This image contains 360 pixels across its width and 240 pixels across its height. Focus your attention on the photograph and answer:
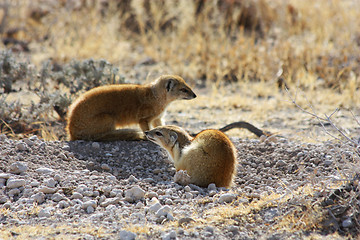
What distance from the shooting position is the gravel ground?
3.84m

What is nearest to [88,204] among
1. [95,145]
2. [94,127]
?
[95,145]

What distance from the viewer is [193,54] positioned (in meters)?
11.2

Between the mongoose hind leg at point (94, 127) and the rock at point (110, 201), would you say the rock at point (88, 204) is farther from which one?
the mongoose hind leg at point (94, 127)

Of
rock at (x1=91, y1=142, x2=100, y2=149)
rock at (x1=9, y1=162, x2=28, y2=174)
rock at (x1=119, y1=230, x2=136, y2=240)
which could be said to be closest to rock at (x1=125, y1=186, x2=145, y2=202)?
rock at (x1=119, y1=230, x2=136, y2=240)

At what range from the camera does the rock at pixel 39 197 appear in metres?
4.41

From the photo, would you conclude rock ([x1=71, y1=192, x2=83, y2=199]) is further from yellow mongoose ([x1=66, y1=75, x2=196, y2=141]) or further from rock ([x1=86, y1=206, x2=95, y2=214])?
yellow mongoose ([x1=66, y1=75, x2=196, y2=141])

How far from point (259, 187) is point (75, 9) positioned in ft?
31.4

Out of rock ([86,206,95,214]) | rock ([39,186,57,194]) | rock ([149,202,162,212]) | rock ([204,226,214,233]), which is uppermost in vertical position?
rock ([204,226,214,233])

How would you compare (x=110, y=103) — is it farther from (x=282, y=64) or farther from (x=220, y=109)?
(x=282, y=64)

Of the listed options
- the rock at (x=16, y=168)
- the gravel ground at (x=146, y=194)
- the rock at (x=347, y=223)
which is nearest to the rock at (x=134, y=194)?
the gravel ground at (x=146, y=194)

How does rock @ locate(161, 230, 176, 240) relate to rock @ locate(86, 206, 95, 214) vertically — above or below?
above

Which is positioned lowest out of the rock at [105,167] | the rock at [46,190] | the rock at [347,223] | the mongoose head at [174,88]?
the rock at [105,167]

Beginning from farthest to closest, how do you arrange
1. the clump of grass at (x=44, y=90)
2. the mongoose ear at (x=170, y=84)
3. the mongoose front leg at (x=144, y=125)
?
1. the clump of grass at (x=44, y=90)
2. the mongoose ear at (x=170, y=84)
3. the mongoose front leg at (x=144, y=125)

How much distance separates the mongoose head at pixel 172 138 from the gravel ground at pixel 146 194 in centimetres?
28
